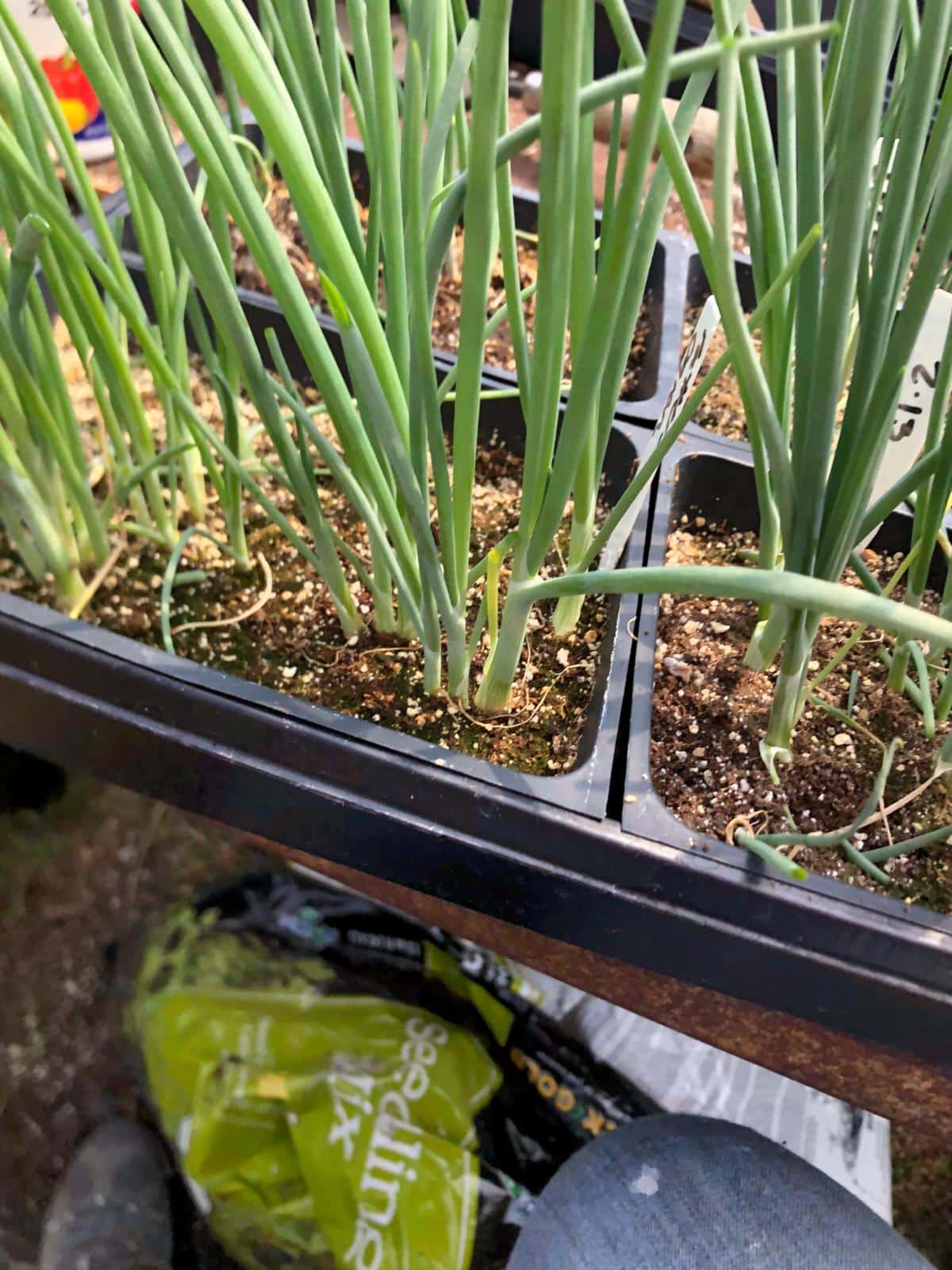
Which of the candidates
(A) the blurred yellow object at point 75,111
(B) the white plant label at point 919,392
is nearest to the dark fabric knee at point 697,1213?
(B) the white plant label at point 919,392

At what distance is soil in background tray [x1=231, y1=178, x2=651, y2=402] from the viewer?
72 cm

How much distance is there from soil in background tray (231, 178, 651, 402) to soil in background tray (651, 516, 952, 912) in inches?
10.1

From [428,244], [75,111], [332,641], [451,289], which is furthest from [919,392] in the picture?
[75,111]

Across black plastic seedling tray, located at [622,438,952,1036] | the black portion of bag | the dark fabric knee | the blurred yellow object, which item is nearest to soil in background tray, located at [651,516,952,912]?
black plastic seedling tray, located at [622,438,952,1036]

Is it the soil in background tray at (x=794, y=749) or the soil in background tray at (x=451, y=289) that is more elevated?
the soil in background tray at (x=451, y=289)

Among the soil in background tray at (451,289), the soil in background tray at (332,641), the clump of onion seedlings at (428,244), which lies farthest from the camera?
the soil in background tray at (451,289)

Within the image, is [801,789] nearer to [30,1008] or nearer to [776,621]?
[776,621]

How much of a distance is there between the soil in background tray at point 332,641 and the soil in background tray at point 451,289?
6.5 inches

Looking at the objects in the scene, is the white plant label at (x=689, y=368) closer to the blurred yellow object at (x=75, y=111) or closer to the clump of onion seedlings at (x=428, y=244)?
the clump of onion seedlings at (x=428, y=244)

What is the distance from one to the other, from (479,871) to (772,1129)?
0.39m

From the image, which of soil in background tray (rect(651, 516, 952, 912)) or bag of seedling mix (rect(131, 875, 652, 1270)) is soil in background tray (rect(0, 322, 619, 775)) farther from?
bag of seedling mix (rect(131, 875, 652, 1270))

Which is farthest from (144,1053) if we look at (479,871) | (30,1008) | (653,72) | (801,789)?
(653,72)

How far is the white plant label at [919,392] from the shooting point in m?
0.36

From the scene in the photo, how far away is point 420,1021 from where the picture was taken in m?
0.68
